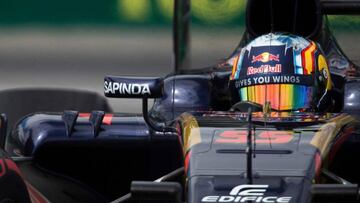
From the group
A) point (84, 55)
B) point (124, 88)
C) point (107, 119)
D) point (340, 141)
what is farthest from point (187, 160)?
point (84, 55)

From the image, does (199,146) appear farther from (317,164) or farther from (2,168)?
(2,168)

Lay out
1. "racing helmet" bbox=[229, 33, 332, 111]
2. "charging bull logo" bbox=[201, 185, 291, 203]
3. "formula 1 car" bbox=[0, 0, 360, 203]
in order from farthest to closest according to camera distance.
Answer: "racing helmet" bbox=[229, 33, 332, 111] < "formula 1 car" bbox=[0, 0, 360, 203] < "charging bull logo" bbox=[201, 185, 291, 203]

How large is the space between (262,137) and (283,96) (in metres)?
0.79

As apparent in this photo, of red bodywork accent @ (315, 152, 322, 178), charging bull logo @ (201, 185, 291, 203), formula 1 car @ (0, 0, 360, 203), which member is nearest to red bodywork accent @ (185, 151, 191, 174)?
formula 1 car @ (0, 0, 360, 203)

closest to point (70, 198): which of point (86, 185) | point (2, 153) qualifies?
point (86, 185)

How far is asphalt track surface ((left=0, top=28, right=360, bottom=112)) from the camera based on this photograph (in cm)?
1052

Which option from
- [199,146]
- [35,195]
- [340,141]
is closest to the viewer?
[199,146]

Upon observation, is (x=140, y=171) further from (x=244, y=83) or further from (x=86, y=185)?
(x=244, y=83)

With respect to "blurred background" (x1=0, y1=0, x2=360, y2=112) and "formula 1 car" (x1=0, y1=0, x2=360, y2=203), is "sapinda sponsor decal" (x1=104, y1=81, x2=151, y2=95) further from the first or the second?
"blurred background" (x1=0, y1=0, x2=360, y2=112)

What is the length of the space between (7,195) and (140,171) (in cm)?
134

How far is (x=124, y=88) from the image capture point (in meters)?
5.45

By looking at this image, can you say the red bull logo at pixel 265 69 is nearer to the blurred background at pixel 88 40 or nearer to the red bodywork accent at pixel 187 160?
the red bodywork accent at pixel 187 160

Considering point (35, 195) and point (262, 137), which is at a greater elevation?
point (262, 137)

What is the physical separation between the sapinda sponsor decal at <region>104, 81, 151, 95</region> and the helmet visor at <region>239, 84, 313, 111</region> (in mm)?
543
